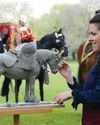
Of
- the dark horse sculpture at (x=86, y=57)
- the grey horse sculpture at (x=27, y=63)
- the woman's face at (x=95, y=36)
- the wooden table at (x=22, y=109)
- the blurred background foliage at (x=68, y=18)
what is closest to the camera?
the woman's face at (x=95, y=36)

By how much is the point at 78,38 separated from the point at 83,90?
6388cm

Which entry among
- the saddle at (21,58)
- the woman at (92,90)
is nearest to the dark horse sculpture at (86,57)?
the saddle at (21,58)

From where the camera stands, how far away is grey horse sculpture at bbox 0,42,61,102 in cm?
644

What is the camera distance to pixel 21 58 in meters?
6.54

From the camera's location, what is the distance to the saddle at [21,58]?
6.31 meters

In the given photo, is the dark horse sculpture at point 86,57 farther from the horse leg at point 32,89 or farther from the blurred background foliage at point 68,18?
the blurred background foliage at point 68,18

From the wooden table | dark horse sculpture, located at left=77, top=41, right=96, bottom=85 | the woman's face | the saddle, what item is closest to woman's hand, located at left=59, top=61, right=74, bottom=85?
the woman's face

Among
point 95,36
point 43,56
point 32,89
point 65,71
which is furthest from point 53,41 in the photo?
point 95,36

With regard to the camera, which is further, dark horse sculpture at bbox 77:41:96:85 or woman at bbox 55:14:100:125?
dark horse sculpture at bbox 77:41:96:85

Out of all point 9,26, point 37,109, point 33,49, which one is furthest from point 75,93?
point 9,26

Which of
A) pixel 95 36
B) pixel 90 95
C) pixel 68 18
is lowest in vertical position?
pixel 68 18

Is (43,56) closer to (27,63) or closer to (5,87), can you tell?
(27,63)

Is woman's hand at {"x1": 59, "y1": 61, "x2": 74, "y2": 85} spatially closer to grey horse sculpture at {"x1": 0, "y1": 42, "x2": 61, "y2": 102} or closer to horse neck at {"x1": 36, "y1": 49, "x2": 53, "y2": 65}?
grey horse sculpture at {"x1": 0, "y1": 42, "x2": 61, "y2": 102}

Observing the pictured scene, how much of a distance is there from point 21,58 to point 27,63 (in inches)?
4.4
